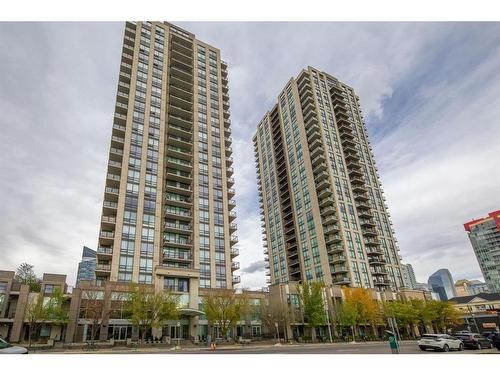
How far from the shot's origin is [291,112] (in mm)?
106000

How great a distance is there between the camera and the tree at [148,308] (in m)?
39.4

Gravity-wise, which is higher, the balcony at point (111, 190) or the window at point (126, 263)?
the balcony at point (111, 190)

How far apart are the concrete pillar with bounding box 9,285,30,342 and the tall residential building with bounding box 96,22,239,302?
38.0 feet

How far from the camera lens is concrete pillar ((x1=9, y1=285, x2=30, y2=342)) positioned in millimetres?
46531

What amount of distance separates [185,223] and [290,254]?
1638 inches

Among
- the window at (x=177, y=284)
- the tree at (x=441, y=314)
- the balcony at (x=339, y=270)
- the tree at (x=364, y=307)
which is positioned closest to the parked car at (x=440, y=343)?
the tree at (x=364, y=307)

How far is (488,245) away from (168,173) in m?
180

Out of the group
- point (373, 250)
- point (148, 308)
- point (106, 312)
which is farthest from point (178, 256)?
point (373, 250)

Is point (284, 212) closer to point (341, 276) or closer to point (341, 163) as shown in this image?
point (341, 163)

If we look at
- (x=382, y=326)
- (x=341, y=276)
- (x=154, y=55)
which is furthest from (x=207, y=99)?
(x=382, y=326)

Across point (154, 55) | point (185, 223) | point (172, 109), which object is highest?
point (154, 55)

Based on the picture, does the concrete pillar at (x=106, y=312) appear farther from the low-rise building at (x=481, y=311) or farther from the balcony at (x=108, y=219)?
the low-rise building at (x=481, y=311)

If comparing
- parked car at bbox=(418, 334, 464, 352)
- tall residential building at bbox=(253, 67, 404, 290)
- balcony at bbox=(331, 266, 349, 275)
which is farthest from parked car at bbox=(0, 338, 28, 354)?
balcony at bbox=(331, 266, 349, 275)

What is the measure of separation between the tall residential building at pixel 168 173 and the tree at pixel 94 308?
5280 mm
